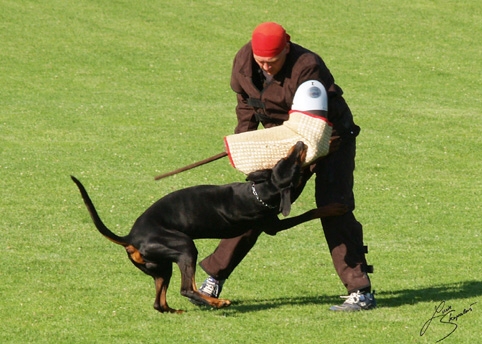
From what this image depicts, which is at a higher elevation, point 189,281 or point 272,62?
point 272,62

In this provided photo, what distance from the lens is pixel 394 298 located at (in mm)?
6957

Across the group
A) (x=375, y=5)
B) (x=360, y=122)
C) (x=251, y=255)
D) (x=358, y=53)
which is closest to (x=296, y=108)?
(x=251, y=255)

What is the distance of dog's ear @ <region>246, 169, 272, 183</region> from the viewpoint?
6.23 meters

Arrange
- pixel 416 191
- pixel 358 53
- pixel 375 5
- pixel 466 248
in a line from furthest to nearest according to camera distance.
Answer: pixel 375 5
pixel 358 53
pixel 416 191
pixel 466 248

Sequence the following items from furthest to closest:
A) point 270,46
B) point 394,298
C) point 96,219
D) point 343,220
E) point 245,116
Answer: point 394,298 < point 245,116 < point 343,220 < point 96,219 < point 270,46

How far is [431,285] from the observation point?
24.0ft

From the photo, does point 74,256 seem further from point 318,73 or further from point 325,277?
point 318,73

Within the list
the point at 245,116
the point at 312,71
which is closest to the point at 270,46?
the point at 312,71

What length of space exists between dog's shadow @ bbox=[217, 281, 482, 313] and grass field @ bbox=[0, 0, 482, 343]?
0.05ft

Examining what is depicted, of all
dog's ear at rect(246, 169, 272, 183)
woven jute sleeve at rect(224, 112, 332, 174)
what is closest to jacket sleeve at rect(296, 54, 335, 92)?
woven jute sleeve at rect(224, 112, 332, 174)

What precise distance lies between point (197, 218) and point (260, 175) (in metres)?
0.51

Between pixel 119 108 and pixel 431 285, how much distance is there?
27.4ft

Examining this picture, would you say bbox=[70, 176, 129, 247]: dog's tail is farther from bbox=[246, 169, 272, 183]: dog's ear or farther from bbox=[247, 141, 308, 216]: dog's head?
bbox=[247, 141, 308, 216]: dog's head

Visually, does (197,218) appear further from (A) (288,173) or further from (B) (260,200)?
(A) (288,173)
